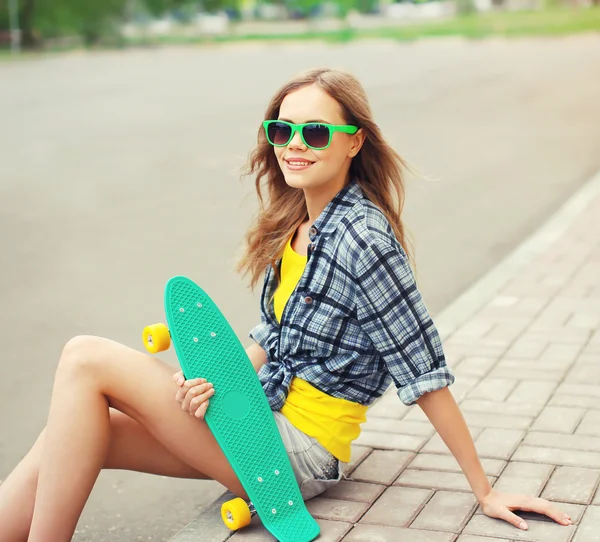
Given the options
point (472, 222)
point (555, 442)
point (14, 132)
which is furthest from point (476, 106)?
point (555, 442)

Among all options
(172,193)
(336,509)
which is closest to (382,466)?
(336,509)

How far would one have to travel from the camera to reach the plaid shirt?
279 centimetres

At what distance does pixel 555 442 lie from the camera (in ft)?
11.6

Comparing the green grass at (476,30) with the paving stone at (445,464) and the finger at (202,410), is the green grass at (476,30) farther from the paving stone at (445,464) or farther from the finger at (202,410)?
the finger at (202,410)

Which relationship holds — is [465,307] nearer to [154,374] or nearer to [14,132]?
[154,374]

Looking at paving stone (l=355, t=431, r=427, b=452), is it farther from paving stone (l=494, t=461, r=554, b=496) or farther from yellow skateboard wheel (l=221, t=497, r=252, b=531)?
yellow skateboard wheel (l=221, t=497, r=252, b=531)

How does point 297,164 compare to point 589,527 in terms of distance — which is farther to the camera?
point 297,164

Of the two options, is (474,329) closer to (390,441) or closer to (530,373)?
(530,373)

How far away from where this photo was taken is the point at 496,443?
3.56 m

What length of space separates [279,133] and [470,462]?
3.51 ft

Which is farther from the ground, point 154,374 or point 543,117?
point 154,374

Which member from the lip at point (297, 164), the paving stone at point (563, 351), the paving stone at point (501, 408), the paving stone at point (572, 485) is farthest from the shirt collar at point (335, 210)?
the paving stone at point (563, 351)

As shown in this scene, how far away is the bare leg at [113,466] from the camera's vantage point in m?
2.85

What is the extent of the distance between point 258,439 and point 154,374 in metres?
0.34
